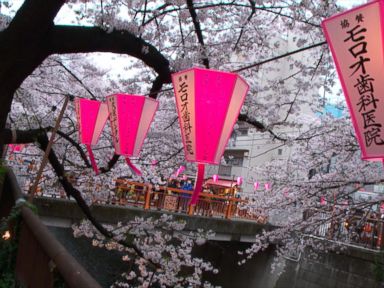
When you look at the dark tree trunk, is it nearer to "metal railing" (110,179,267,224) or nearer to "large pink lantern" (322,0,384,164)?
"large pink lantern" (322,0,384,164)

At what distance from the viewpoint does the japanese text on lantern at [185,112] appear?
446 centimetres

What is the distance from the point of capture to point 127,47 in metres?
5.08

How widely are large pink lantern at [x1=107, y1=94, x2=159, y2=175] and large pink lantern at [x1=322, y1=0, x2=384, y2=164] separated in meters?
3.45

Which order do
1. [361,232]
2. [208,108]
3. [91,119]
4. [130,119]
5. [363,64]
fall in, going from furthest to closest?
1. [361,232]
2. [91,119]
3. [130,119]
4. [208,108]
5. [363,64]

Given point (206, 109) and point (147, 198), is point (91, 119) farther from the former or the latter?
point (147, 198)

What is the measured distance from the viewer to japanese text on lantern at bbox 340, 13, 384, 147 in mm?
2835

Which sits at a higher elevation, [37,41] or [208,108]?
[37,41]

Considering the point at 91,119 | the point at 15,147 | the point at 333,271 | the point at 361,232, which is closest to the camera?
the point at 91,119

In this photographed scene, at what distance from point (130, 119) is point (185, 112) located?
1.73 m

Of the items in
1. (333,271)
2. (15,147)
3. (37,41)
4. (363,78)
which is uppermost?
(37,41)

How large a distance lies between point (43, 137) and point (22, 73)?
3141 mm

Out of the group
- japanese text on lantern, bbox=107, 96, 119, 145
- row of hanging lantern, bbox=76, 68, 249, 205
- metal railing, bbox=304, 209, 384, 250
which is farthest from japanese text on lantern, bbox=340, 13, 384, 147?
metal railing, bbox=304, 209, 384, 250

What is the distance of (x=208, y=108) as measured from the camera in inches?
172

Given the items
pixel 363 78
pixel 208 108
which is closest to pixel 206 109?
pixel 208 108
